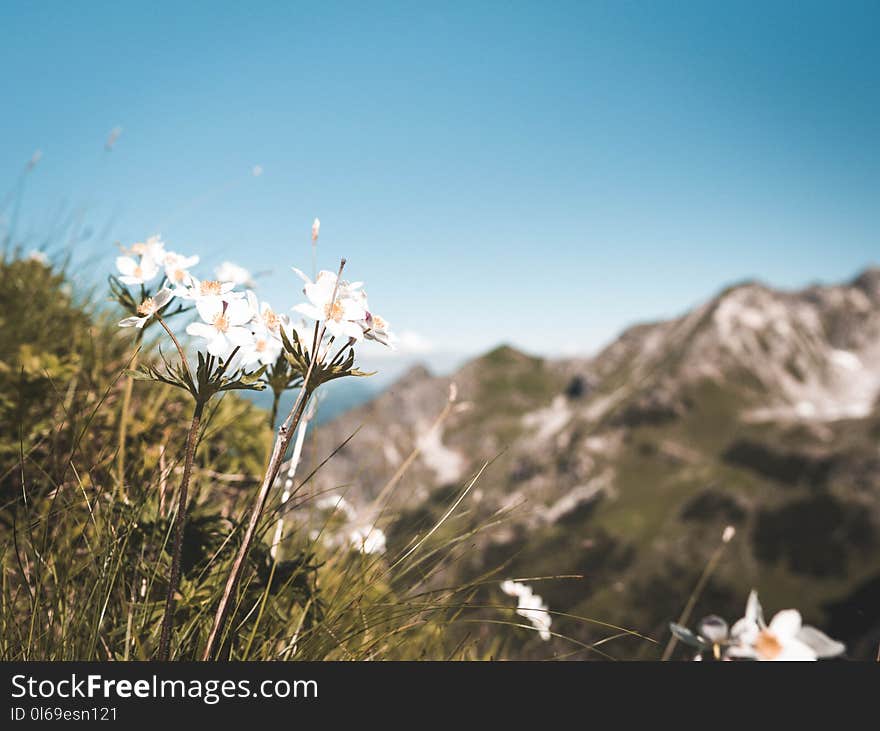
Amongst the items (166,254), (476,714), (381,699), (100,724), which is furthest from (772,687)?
(166,254)

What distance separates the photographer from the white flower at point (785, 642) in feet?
7.21

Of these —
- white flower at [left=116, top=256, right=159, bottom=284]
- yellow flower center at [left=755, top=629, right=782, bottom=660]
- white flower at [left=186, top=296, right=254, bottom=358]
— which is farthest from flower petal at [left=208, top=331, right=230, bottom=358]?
yellow flower center at [left=755, top=629, right=782, bottom=660]

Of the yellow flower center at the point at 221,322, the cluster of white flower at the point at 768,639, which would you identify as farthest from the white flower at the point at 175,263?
the cluster of white flower at the point at 768,639

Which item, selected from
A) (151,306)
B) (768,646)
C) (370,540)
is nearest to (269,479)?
(151,306)

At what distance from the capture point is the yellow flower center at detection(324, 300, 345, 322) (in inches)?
81.8

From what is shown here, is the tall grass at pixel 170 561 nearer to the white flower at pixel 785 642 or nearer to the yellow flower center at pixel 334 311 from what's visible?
the white flower at pixel 785 642

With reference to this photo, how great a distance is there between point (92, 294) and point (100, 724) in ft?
15.3

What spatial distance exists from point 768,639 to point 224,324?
8.10ft

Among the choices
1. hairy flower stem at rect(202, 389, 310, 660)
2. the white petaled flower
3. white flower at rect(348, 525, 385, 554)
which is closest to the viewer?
hairy flower stem at rect(202, 389, 310, 660)

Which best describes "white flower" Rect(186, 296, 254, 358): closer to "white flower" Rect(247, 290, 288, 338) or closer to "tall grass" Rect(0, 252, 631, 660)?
"white flower" Rect(247, 290, 288, 338)

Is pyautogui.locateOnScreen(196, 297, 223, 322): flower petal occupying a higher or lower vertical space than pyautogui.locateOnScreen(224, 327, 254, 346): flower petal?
higher

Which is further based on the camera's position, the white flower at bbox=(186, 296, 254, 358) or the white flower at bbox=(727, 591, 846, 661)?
the white flower at bbox=(727, 591, 846, 661)

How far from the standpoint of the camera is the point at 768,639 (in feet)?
7.54

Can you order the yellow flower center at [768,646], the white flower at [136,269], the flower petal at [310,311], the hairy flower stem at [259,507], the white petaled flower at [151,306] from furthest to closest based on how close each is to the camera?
the white flower at [136,269] → the yellow flower center at [768,646] → the white petaled flower at [151,306] → the flower petal at [310,311] → the hairy flower stem at [259,507]
